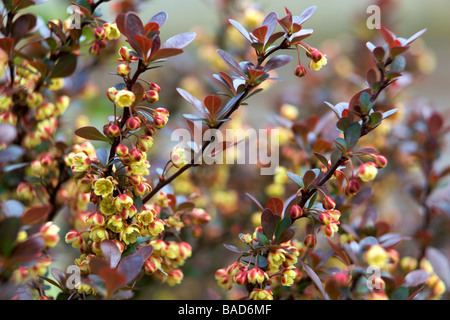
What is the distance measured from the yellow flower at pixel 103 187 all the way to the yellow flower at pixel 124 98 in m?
0.10

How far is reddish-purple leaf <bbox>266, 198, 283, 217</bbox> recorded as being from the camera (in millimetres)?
649

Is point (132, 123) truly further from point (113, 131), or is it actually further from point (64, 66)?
point (64, 66)

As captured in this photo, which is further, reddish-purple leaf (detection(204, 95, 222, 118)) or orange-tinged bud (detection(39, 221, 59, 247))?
reddish-purple leaf (detection(204, 95, 222, 118))

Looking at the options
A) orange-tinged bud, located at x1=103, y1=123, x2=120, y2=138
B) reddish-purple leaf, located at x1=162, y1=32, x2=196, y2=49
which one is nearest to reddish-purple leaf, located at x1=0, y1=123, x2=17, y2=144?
orange-tinged bud, located at x1=103, y1=123, x2=120, y2=138

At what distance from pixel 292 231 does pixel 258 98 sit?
2.26m

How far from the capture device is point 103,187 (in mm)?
576

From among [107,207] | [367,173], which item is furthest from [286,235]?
[107,207]

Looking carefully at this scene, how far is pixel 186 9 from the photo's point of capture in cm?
298

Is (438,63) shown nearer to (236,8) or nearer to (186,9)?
(186,9)

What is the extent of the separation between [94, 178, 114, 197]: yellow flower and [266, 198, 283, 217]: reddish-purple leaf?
23 cm

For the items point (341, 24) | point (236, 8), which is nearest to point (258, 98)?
point (341, 24)

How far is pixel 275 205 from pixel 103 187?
0.25 metres

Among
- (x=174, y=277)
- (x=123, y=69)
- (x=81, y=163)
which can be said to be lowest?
(x=174, y=277)

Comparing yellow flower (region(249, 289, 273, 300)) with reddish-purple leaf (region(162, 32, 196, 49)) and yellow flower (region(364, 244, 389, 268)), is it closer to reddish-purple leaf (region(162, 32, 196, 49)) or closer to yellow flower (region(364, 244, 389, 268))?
yellow flower (region(364, 244, 389, 268))
